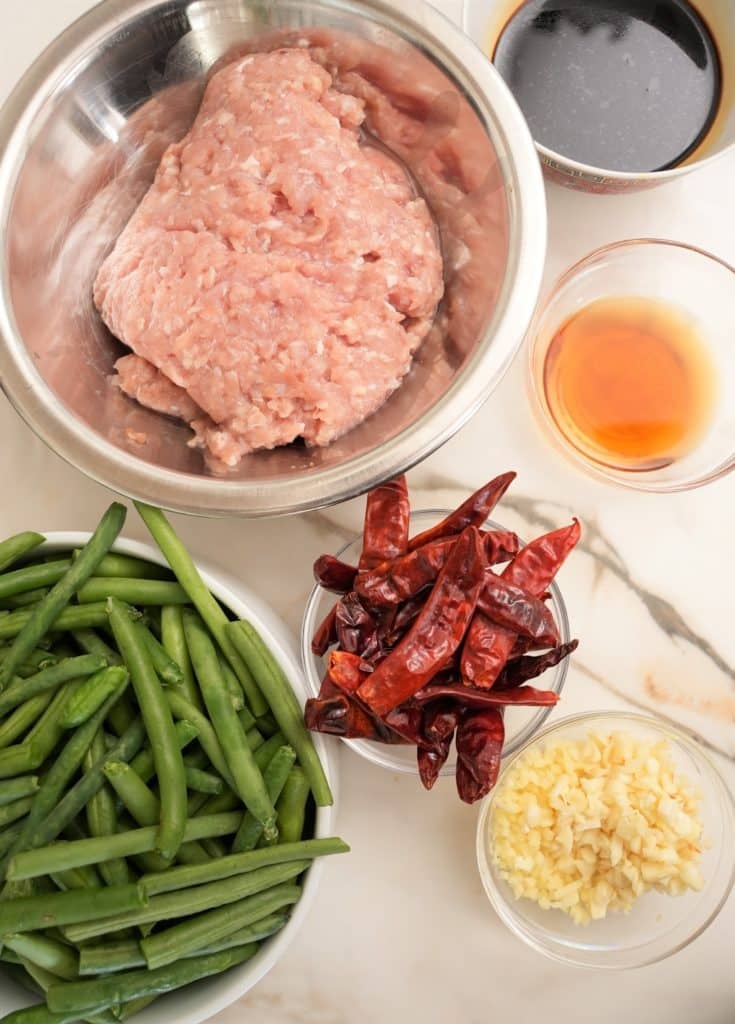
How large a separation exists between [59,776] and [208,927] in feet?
1.30

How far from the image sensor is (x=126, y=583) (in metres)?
1.99

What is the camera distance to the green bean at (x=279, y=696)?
1.93 metres

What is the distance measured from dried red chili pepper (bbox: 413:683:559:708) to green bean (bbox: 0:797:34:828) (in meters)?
0.76

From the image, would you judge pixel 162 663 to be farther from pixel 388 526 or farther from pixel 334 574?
pixel 388 526

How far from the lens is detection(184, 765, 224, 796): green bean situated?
1.93 m

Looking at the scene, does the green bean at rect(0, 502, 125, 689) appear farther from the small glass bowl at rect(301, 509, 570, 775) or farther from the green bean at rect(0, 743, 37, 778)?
the small glass bowl at rect(301, 509, 570, 775)

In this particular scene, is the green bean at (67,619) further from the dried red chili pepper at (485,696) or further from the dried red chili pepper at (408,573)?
the dried red chili pepper at (485,696)

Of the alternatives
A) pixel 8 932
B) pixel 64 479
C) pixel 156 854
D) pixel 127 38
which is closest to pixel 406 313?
pixel 127 38

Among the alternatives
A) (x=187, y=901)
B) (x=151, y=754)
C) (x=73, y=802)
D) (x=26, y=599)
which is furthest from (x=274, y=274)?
(x=187, y=901)

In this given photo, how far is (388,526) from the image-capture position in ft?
6.59

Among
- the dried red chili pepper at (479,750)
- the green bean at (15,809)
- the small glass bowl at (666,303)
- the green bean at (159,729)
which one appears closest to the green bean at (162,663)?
the green bean at (159,729)

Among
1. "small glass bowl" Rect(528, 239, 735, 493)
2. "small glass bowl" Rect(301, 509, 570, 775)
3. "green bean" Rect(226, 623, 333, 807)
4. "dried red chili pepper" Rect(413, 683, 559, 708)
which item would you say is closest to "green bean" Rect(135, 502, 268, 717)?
"green bean" Rect(226, 623, 333, 807)

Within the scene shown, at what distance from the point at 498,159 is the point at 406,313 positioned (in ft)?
1.14

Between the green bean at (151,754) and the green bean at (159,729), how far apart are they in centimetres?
3
